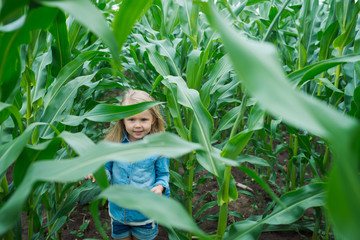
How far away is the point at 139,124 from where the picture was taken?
1.39m

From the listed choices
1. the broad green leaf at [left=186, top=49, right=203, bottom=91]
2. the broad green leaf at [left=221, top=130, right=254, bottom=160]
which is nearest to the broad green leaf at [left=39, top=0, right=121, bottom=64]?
the broad green leaf at [left=221, top=130, right=254, bottom=160]

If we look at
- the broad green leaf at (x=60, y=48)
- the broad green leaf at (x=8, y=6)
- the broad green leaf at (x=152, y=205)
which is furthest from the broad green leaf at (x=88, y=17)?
the broad green leaf at (x=60, y=48)

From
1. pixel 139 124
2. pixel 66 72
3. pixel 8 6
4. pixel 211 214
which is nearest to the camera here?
pixel 8 6

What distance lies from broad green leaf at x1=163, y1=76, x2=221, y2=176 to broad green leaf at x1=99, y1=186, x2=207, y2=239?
0.42m

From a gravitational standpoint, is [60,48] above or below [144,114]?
above

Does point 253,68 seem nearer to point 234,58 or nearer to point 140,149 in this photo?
point 234,58

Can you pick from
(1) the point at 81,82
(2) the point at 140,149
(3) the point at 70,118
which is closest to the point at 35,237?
(3) the point at 70,118

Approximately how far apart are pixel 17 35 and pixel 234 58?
43 cm

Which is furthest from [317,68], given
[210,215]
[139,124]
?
[210,215]

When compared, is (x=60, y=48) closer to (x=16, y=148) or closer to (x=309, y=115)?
(x=16, y=148)

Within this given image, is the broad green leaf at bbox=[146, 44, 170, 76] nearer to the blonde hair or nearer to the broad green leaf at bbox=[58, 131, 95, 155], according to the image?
the blonde hair

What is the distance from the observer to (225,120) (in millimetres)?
1293

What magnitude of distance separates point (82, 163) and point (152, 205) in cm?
14

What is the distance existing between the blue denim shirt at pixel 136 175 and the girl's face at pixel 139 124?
5.6 inches
